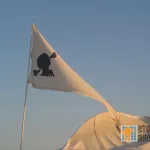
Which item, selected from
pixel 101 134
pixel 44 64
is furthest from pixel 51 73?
pixel 101 134

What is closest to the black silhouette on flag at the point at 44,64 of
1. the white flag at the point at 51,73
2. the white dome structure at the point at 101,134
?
the white flag at the point at 51,73

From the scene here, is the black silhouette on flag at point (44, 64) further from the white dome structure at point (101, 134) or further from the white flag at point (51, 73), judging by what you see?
the white dome structure at point (101, 134)

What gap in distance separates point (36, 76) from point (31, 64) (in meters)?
0.76

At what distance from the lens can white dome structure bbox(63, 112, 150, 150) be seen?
34938 millimetres

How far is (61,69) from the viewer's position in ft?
113

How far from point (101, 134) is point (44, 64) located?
534 centimetres

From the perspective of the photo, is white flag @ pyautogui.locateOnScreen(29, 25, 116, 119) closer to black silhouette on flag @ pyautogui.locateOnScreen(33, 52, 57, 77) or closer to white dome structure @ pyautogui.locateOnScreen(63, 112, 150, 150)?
black silhouette on flag @ pyautogui.locateOnScreen(33, 52, 57, 77)

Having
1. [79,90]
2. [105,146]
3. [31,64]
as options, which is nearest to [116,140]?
[105,146]

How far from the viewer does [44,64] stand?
34.7 m

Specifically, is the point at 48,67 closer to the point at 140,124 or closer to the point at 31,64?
the point at 31,64

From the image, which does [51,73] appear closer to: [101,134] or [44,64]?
[44,64]

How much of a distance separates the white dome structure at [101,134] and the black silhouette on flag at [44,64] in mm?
3897

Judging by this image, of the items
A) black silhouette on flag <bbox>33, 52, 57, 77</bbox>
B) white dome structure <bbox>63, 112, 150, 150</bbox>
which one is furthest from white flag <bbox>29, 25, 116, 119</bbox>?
white dome structure <bbox>63, 112, 150, 150</bbox>

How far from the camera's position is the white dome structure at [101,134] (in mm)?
34938
